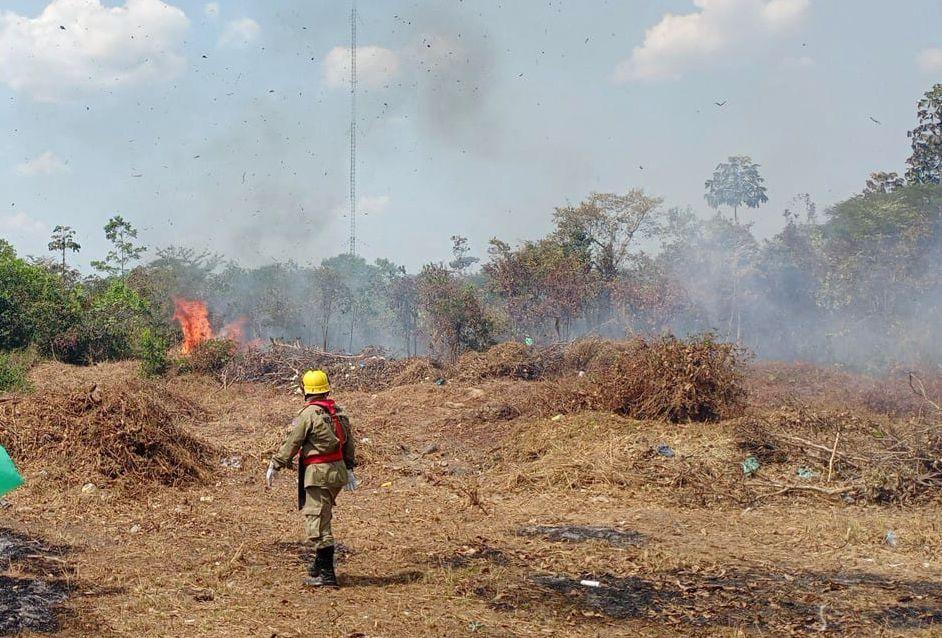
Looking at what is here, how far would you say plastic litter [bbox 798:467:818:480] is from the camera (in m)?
9.76

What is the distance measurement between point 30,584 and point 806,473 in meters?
8.14

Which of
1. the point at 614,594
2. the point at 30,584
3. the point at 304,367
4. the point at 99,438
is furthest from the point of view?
the point at 304,367

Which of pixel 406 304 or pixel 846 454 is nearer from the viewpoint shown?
pixel 846 454

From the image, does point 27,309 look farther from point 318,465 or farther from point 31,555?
point 318,465

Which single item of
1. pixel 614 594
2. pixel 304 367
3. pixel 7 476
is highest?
pixel 304 367

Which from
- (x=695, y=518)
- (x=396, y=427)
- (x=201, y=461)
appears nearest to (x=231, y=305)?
(x=396, y=427)

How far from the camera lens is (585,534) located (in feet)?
26.3

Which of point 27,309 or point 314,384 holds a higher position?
point 27,309

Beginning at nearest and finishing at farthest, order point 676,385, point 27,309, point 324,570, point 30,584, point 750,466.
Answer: point 30,584 < point 324,570 < point 750,466 < point 676,385 < point 27,309

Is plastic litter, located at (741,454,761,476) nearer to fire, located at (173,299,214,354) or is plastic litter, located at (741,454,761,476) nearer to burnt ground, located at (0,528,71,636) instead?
burnt ground, located at (0,528,71,636)

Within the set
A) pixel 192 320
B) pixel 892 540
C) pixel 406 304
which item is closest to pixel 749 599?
pixel 892 540

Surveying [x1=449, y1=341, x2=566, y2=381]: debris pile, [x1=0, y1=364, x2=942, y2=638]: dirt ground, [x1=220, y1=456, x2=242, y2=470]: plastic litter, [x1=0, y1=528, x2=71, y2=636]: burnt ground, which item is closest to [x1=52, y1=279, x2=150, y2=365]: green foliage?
[x1=449, y1=341, x2=566, y2=381]: debris pile

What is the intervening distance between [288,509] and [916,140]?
27667 millimetres

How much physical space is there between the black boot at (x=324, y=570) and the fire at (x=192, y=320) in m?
18.0
